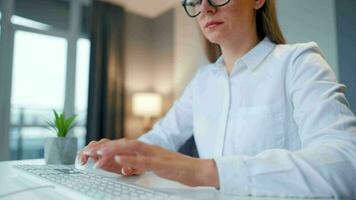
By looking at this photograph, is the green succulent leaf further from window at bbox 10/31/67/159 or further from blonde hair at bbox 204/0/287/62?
window at bbox 10/31/67/159

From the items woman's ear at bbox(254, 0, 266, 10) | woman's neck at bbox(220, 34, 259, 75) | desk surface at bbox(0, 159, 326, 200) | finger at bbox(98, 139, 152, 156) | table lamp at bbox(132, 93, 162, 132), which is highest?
woman's ear at bbox(254, 0, 266, 10)

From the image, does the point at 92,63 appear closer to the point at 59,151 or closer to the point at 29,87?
the point at 29,87

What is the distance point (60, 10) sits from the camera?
11.4 ft

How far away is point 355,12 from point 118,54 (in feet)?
9.57

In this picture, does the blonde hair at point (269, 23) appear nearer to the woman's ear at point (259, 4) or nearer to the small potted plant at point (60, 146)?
the woman's ear at point (259, 4)

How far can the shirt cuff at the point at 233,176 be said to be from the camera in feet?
1.87

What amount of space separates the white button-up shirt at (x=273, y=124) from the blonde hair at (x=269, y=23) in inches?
1.7

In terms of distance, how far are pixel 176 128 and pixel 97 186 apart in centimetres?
73

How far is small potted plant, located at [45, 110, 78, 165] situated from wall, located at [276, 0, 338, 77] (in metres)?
1.09

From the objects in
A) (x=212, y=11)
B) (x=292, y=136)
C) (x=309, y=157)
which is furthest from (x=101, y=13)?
(x=309, y=157)

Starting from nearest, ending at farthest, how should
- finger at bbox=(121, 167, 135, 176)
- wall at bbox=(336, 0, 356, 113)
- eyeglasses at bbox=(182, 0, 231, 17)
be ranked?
finger at bbox=(121, 167, 135, 176), eyeglasses at bbox=(182, 0, 231, 17), wall at bbox=(336, 0, 356, 113)

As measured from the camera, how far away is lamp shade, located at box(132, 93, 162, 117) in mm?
3500

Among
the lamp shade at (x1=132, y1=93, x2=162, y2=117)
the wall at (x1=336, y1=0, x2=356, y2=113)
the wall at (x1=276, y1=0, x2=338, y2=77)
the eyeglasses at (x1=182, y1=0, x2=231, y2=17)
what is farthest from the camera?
the lamp shade at (x1=132, y1=93, x2=162, y2=117)

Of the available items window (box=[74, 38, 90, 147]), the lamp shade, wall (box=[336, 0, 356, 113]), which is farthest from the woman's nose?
window (box=[74, 38, 90, 147])
